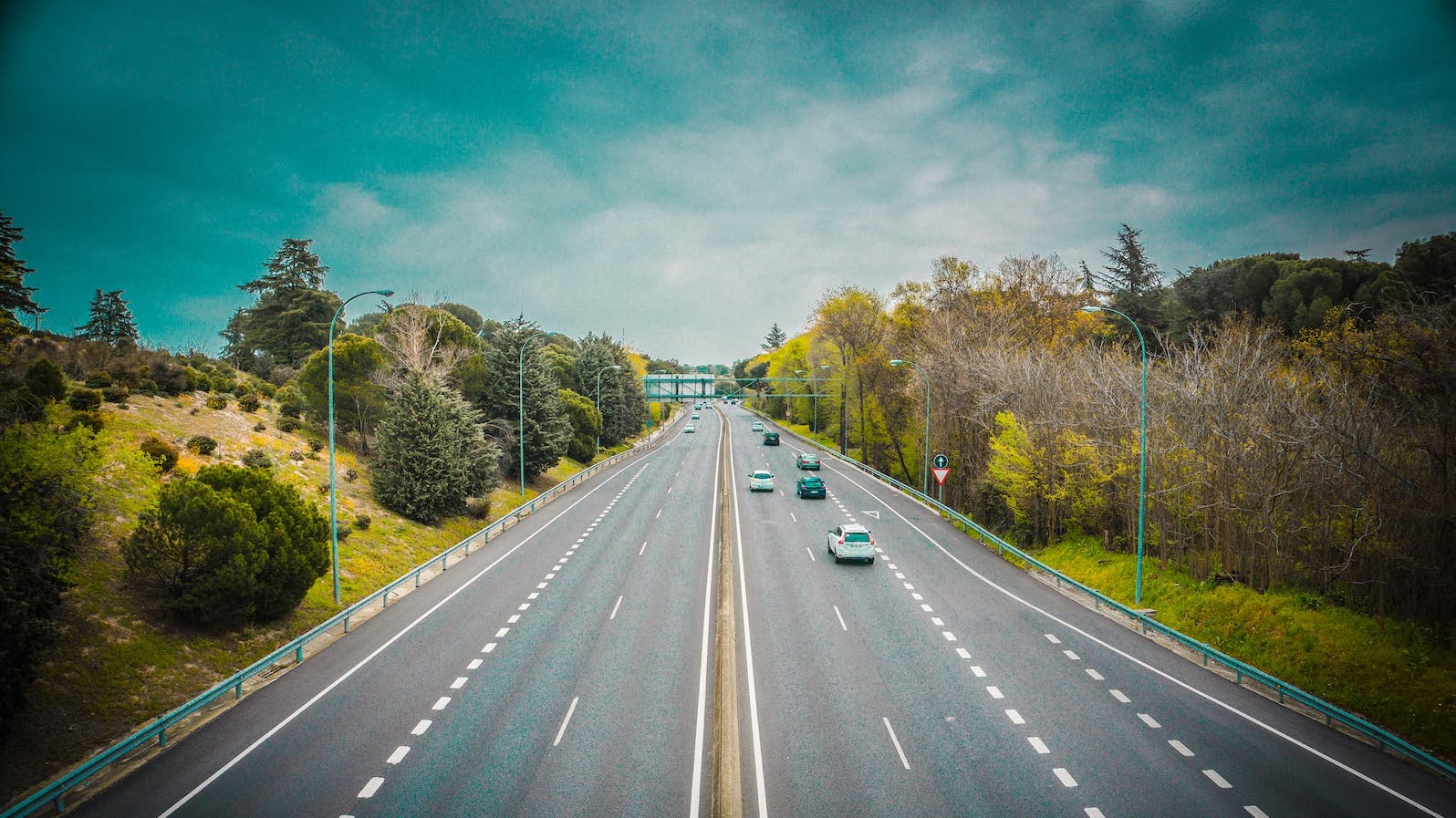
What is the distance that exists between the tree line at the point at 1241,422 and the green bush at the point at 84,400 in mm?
35379

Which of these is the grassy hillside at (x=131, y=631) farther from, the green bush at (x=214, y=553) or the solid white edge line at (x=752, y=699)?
the solid white edge line at (x=752, y=699)

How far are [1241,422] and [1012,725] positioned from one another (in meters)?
12.0

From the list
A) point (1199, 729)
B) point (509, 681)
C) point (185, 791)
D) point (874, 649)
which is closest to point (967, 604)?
point (874, 649)

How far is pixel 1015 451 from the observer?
2802cm

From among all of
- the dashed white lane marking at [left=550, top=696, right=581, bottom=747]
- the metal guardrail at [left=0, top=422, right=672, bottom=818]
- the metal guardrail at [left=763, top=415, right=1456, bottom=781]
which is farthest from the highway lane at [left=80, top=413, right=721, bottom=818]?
the metal guardrail at [left=763, top=415, right=1456, bottom=781]

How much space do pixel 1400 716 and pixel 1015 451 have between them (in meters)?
16.0

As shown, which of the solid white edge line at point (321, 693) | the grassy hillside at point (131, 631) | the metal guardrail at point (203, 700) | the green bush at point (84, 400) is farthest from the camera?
the green bush at point (84, 400)

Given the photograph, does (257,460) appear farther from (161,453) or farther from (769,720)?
(769,720)

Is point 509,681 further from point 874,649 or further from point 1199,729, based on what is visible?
point 1199,729

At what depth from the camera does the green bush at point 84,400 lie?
2351 centimetres

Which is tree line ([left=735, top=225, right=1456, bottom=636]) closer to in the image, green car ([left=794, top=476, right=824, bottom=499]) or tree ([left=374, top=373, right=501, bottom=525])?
green car ([left=794, top=476, right=824, bottom=499])

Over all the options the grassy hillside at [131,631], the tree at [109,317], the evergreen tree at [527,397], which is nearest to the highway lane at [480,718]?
the grassy hillside at [131,631]

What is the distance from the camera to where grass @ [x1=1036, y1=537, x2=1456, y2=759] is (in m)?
12.6

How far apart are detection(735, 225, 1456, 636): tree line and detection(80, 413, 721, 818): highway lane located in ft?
50.7
